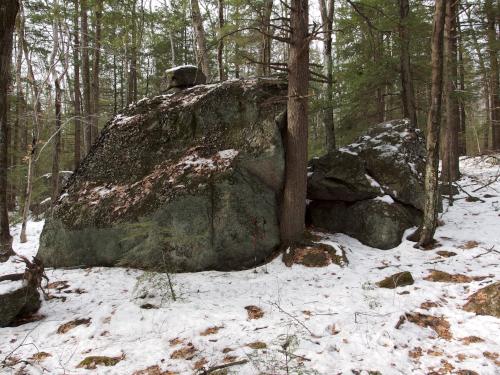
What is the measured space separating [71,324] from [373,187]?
20.5 feet

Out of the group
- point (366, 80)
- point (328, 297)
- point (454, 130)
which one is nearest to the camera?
point (328, 297)

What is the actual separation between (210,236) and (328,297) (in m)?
2.52

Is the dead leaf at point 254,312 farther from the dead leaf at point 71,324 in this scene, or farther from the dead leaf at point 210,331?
the dead leaf at point 71,324

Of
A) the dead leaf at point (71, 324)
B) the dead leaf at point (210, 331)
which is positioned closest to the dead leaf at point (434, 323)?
the dead leaf at point (210, 331)

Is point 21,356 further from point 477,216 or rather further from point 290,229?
point 477,216

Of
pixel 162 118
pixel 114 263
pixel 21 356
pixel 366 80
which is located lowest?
pixel 21 356

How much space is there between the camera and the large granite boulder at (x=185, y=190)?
6.59 m

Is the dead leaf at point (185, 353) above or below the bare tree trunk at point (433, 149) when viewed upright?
below

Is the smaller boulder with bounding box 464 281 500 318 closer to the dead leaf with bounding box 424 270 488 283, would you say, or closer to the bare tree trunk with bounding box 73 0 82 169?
the dead leaf with bounding box 424 270 488 283

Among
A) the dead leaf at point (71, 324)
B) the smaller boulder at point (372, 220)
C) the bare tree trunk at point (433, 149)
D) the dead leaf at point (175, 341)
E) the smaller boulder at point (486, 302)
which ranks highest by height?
the bare tree trunk at point (433, 149)

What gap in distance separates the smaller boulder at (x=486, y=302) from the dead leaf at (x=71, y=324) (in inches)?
205

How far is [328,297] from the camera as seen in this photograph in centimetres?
521

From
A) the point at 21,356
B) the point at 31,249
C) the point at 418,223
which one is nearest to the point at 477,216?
the point at 418,223

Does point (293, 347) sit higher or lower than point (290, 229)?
lower
